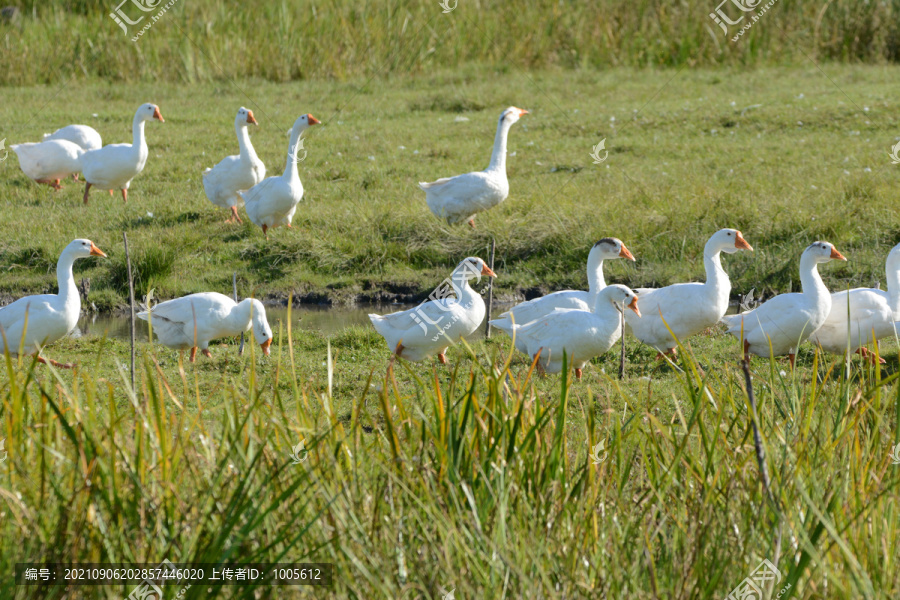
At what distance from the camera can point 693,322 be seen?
670 cm

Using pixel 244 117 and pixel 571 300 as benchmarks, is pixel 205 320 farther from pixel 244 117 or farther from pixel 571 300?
pixel 244 117

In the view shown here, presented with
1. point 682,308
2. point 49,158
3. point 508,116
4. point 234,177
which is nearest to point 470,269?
point 682,308

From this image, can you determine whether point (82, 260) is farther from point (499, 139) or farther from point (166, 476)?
point (166, 476)

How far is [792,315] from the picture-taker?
6.36 m

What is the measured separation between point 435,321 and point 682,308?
1714 millimetres

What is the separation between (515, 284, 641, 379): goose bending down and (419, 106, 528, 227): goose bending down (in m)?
3.19

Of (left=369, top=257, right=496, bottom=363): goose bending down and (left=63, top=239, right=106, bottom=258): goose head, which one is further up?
(left=63, top=239, right=106, bottom=258): goose head

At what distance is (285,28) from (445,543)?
1469 cm

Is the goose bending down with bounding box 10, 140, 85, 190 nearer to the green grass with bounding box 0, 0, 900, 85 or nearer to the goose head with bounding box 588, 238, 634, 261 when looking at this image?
the green grass with bounding box 0, 0, 900, 85

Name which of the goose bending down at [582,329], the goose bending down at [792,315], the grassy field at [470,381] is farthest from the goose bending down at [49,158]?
the goose bending down at [792,315]

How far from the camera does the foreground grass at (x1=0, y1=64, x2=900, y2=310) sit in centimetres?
884

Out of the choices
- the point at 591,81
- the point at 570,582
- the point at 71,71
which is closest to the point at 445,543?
the point at 570,582

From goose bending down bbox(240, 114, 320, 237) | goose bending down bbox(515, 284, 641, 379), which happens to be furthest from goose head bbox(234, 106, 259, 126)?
goose bending down bbox(515, 284, 641, 379)

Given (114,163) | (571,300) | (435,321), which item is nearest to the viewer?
(435,321)
